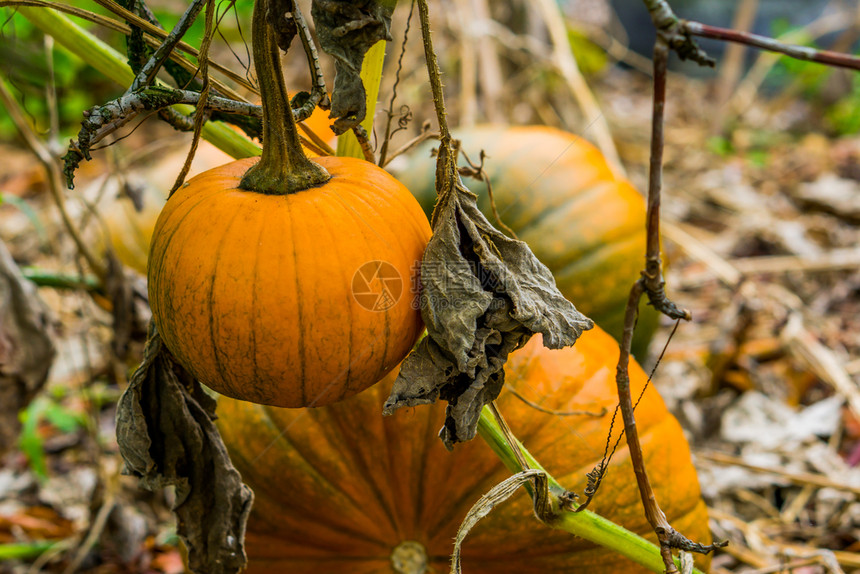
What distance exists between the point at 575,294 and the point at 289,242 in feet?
4.53

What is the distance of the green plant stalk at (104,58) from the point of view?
1258mm

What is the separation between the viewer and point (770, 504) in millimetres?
2180

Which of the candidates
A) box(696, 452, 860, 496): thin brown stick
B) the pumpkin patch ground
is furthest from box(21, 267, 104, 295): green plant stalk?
box(696, 452, 860, 496): thin brown stick

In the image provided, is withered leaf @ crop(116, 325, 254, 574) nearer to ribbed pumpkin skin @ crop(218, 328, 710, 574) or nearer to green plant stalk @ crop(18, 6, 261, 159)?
ribbed pumpkin skin @ crop(218, 328, 710, 574)

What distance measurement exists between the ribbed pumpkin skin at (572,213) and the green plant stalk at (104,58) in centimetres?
92

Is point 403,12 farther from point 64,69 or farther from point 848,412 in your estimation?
point 848,412

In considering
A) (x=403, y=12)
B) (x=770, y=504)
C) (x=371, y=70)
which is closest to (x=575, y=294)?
(x=770, y=504)

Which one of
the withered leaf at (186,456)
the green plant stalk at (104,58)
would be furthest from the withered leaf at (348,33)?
the withered leaf at (186,456)

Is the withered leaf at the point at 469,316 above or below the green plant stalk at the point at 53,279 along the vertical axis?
below

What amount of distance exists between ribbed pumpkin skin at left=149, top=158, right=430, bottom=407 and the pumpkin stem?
25 mm

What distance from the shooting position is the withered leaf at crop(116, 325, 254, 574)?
114 centimetres

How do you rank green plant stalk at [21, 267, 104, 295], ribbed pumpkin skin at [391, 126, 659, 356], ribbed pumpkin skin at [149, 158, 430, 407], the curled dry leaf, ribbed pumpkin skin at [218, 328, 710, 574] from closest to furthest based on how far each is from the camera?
ribbed pumpkin skin at [149, 158, 430, 407], ribbed pumpkin skin at [218, 328, 710, 574], the curled dry leaf, green plant stalk at [21, 267, 104, 295], ribbed pumpkin skin at [391, 126, 659, 356]

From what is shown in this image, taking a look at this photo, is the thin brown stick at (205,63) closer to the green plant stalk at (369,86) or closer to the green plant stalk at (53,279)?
the green plant stalk at (369,86)

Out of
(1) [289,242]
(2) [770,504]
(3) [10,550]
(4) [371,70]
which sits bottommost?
(2) [770,504]
